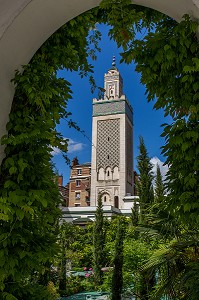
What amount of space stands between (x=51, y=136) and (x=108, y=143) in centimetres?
2957

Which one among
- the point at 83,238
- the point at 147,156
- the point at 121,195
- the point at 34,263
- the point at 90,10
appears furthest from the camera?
the point at 121,195

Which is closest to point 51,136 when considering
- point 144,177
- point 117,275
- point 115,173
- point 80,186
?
point 117,275

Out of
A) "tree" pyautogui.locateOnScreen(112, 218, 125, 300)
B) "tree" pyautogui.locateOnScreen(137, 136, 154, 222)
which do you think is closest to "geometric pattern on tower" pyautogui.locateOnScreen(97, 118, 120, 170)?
"tree" pyautogui.locateOnScreen(137, 136, 154, 222)

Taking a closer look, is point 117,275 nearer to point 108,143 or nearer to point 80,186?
point 108,143

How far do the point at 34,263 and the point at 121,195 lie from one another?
1100 inches

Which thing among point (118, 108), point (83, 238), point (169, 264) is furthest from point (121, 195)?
point (169, 264)

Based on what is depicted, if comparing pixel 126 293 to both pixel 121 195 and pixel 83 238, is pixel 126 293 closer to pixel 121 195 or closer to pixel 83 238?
pixel 83 238

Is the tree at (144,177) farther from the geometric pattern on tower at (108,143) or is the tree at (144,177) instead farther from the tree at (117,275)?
the geometric pattern on tower at (108,143)

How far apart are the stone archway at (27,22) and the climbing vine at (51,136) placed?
50 millimetres

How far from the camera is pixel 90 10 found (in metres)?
1.97

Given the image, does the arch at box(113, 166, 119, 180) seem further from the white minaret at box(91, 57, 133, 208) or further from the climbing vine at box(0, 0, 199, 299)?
the climbing vine at box(0, 0, 199, 299)

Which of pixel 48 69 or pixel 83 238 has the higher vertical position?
pixel 48 69

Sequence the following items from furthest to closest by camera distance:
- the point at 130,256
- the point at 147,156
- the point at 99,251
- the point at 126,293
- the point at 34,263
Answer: the point at 99,251 → the point at 147,156 → the point at 126,293 → the point at 130,256 → the point at 34,263

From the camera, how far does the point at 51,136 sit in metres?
1.60
